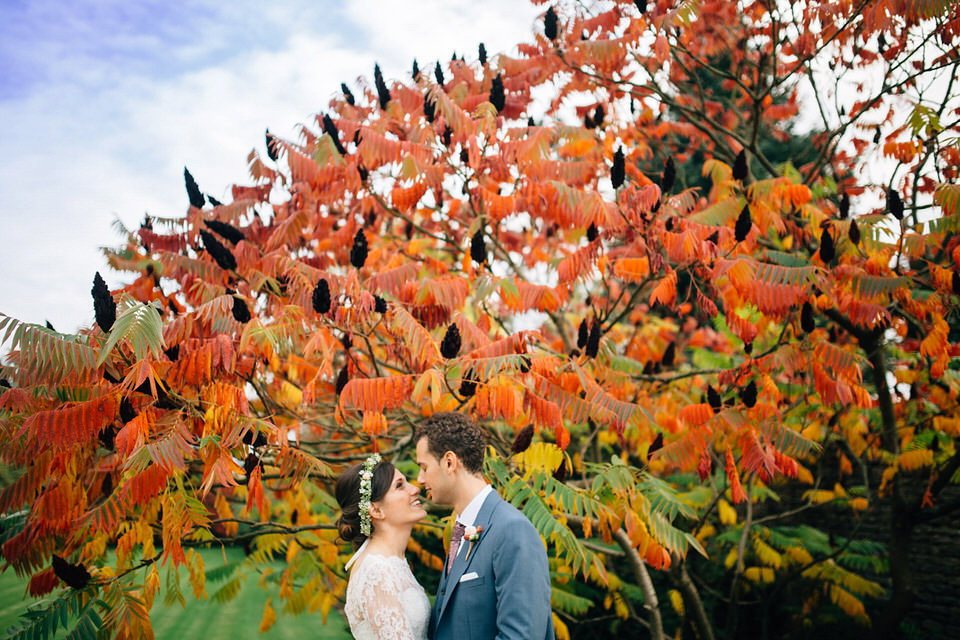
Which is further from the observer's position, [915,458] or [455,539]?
[915,458]

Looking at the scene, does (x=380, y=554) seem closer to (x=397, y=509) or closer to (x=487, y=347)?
(x=397, y=509)

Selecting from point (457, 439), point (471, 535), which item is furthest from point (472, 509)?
point (457, 439)

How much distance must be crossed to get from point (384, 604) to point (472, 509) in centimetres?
63

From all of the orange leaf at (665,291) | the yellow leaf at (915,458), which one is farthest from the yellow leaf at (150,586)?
the yellow leaf at (915,458)

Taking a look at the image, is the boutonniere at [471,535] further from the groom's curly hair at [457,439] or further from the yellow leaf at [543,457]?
the yellow leaf at [543,457]

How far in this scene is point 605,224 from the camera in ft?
15.3

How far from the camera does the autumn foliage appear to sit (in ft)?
11.3

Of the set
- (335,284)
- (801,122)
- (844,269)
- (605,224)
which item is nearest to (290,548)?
(335,284)

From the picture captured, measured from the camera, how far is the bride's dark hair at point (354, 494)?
124 inches

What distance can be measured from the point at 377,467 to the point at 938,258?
20.5ft

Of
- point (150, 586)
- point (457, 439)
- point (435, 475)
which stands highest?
point (457, 439)

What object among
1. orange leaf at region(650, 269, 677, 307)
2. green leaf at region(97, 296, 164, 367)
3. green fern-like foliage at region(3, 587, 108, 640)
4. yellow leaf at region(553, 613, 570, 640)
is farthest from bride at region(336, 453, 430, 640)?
yellow leaf at region(553, 613, 570, 640)

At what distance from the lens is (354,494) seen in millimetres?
3164

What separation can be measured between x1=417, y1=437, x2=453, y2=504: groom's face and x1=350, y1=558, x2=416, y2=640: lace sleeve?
0.46 m
